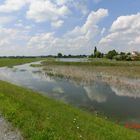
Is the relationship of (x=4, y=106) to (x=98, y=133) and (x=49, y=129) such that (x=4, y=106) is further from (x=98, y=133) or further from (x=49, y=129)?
(x=98, y=133)

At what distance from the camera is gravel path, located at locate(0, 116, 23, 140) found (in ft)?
31.8

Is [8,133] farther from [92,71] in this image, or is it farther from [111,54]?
[111,54]

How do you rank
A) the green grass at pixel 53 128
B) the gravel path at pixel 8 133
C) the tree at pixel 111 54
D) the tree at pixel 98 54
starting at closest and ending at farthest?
the gravel path at pixel 8 133
the green grass at pixel 53 128
the tree at pixel 111 54
the tree at pixel 98 54

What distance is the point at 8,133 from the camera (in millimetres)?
10188

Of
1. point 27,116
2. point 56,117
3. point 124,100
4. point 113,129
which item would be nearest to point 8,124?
point 27,116

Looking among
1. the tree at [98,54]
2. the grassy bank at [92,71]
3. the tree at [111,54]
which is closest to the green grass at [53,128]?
the grassy bank at [92,71]

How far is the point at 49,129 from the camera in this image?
10.9 metres

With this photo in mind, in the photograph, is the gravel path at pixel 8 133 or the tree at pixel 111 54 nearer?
the gravel path at pixel 8 133

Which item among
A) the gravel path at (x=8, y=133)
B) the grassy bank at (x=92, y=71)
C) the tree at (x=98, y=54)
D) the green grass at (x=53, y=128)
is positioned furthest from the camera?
the tree at (x=98, y=54)

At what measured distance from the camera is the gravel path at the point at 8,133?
31.8 ft

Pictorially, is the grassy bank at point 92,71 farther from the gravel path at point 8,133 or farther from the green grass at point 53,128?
the gravel path at point 8,133

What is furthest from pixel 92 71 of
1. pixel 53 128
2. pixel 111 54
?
pixel 111 54

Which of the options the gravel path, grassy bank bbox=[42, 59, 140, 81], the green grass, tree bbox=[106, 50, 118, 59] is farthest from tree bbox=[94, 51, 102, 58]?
the gravel path

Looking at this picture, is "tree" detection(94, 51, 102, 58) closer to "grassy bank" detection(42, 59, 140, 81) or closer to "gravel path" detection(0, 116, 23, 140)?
"grassy bank" detection(42, 59, 140, 81)
